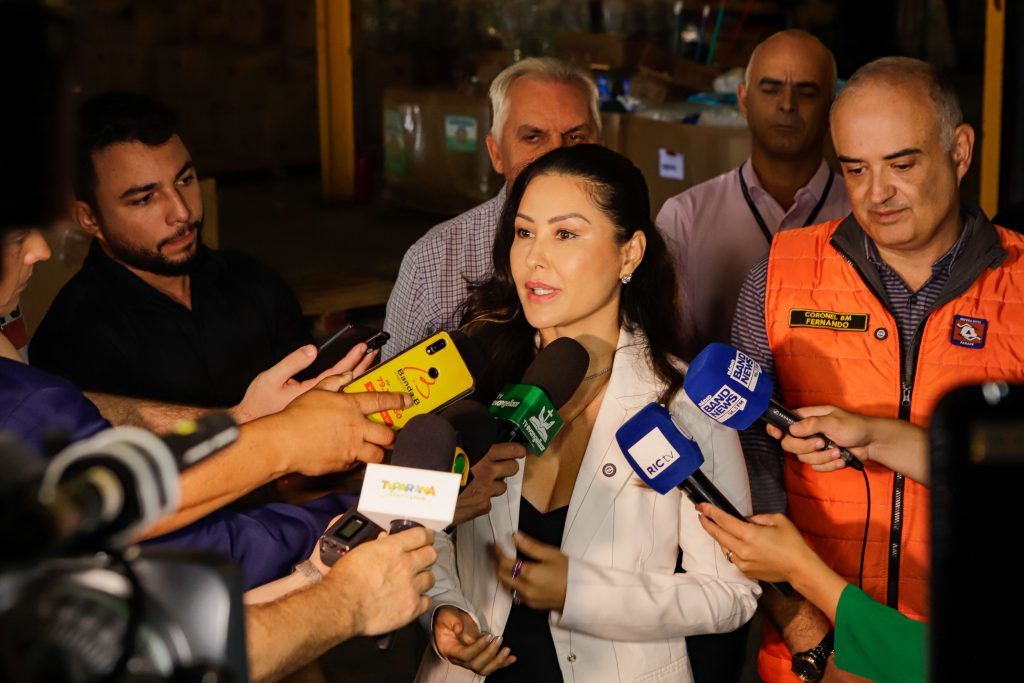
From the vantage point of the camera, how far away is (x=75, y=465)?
36.5 inches

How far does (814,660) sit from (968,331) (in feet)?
2.25

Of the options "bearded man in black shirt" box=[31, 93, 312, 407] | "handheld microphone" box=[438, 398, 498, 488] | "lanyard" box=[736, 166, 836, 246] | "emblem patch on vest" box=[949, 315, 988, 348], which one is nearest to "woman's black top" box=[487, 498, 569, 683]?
"handheld microphone" box=[438, 398, 498, 488]

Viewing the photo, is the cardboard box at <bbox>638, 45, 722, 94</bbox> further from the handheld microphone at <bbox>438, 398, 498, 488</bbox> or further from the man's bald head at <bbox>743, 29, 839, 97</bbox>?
the handheld microphone at <bbox>438, 398, 498, 488</bbox>

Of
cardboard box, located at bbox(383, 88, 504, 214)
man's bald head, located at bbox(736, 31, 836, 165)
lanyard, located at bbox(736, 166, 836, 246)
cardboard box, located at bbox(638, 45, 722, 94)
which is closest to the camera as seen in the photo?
lanyard, located at bbox(736, 166, 836, 246)

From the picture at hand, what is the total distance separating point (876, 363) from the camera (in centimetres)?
221

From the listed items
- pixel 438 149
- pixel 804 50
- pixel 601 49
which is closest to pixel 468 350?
pixel 804 50

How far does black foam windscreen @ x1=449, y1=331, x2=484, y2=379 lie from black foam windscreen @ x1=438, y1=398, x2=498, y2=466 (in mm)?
264

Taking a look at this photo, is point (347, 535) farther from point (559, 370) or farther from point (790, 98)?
point (790, 98)

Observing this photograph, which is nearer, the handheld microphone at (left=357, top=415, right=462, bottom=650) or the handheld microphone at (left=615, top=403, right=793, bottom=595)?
the handheld microphone at (left=357, top=415, right=462, bottom=650)

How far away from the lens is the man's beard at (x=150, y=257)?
106 inches

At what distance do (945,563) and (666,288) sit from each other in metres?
1.53

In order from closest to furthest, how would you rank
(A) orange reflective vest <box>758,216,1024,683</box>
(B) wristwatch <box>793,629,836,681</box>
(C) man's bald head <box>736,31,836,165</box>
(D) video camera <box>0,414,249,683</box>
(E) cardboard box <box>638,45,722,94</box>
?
(D) video camera <box>0,414,249,683</box> < (B) wristwatch <box>793,629,836,681</box> < (A) orange reflective vest <box>758,216,1024,683</box> < (C) man's bald head <box>736,31,836,165</box> < (E) cardboard box <box>638,45,722,94</box>

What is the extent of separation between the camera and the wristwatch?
2.06m

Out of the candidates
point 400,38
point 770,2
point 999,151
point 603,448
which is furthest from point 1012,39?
point 400,38
